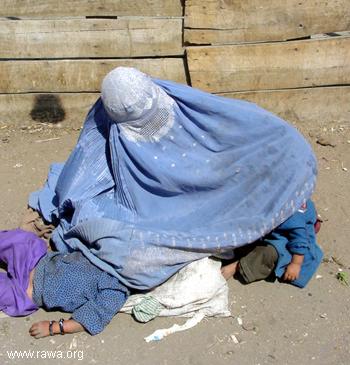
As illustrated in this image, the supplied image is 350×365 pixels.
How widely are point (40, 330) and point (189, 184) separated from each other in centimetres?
102

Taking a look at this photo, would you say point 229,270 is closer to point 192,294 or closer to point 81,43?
point 192,294

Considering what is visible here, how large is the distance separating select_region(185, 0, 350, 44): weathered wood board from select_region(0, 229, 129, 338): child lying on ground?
2.00 m

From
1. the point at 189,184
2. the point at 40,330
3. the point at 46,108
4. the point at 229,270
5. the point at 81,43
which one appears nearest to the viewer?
the point at 40,330

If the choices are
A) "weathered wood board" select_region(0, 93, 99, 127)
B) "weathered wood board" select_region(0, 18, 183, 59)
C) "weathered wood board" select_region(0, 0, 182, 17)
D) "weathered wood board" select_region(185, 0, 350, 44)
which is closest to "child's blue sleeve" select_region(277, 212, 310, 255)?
"weathered wood board" select_region(185, 0, 350, 44)

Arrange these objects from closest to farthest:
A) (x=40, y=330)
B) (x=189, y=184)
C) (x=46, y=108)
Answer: (x=40, y=330), (x=189, y=184), (x=46, y=108)

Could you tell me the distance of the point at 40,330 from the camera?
113 inches

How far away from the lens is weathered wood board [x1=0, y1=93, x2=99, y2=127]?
454 centimetres

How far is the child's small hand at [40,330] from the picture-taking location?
287cm

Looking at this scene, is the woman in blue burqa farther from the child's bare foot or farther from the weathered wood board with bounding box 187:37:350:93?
the weathered wood board with bounding box 187:37:350:93

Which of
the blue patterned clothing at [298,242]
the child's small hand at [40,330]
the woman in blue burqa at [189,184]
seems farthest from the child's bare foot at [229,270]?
the child's small hand at [40,330]

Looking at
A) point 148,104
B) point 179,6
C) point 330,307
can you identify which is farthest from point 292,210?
point 179,6

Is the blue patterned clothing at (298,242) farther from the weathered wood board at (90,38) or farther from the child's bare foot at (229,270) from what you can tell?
the weathered wood board at (90,38)

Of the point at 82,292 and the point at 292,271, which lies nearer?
the point at 82,292

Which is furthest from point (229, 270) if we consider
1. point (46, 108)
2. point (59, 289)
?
point (46, 108)
